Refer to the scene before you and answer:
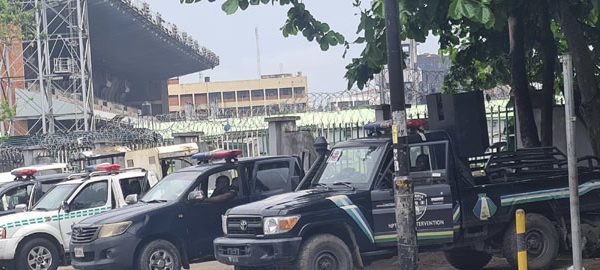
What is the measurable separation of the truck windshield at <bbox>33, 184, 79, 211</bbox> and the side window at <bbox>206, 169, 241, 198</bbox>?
124 inches

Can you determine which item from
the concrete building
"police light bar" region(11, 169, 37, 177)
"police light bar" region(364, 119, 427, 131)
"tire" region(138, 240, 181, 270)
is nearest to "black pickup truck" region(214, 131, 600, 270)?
"police light bar" region(364, 119, 427, 131)

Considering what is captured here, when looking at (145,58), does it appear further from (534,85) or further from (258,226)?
(258,226)

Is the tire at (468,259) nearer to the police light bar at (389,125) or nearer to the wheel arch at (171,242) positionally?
the police light bar at (389,125)

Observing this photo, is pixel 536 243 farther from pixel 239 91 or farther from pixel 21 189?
pixel 239 91

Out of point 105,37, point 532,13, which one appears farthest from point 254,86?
point 532,13

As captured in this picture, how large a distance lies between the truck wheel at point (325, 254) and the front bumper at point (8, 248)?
6684 millimetres

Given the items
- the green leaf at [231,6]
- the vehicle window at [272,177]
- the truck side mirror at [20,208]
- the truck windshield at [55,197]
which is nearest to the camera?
the green leaf at [231,6]

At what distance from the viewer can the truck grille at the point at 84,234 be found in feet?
43.1

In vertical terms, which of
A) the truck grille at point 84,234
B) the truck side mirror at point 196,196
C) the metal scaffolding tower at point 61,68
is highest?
the metal scaffolding tower at point 61,68

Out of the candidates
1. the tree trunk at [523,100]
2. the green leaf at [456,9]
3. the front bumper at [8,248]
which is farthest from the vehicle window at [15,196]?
the green leaf at [456,9]

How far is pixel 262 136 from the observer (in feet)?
69.2

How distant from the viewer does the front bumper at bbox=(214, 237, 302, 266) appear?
1057cm

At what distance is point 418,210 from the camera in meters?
11.0

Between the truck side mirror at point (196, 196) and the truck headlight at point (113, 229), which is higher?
the truck side mirror at point (196, 196)
